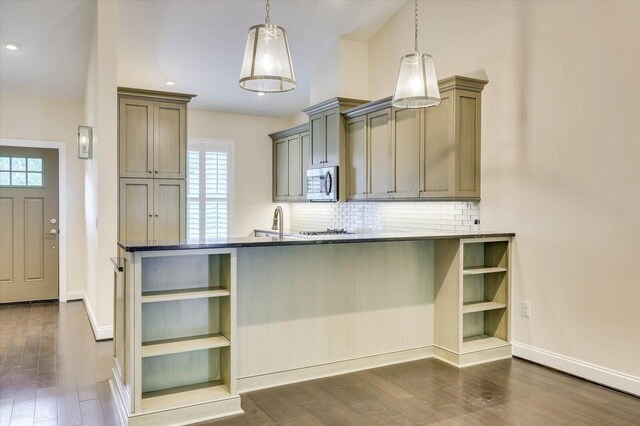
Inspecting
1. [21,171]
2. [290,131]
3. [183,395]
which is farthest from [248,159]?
[183,395]

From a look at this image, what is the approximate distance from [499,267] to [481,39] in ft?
6.88

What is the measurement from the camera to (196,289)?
10.2ft

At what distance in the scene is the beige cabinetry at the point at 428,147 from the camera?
420 cm

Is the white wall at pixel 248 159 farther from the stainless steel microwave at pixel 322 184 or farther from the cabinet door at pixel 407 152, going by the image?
the cabinet door at pixel 407 152

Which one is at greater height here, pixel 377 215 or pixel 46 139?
pixel 46 139

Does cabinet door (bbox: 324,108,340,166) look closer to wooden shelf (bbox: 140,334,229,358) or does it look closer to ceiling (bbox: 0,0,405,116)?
ceiling (bbox: 0,0,405,116)

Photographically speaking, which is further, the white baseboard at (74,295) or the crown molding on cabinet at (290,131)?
the crown molding on cabinet at (290,131)

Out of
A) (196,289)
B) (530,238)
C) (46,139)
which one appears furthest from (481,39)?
(46,139)

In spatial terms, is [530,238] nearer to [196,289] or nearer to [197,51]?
[196,289]

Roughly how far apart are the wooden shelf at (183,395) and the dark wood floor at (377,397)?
0.18 metres

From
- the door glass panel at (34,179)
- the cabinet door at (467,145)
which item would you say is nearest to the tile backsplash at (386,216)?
the cabinet door at (467,145)

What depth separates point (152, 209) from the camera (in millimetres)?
5359

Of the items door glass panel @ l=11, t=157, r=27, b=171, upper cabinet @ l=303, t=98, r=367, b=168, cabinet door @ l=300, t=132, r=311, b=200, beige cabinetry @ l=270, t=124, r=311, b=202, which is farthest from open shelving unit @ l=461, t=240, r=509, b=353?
door glass panel @ l=11, t=157, r=27, b=171

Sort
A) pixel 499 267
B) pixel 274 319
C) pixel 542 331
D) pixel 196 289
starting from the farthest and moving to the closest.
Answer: pixel 499 267 < pixel 542 331 < pixel 274 319 < pixel 196 289
